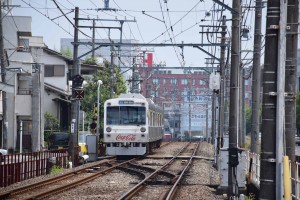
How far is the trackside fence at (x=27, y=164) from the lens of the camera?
21766 mm

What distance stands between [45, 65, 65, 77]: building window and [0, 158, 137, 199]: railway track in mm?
26872

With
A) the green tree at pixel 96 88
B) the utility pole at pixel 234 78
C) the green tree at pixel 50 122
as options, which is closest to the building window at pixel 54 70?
the green tree at pixel 96 88

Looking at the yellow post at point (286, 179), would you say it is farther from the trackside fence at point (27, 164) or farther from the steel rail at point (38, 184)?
the trackside fence at point (27, 164)

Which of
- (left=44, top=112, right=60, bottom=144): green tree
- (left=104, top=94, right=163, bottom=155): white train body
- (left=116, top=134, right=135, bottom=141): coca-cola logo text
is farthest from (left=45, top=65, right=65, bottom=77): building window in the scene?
(left=116, top=134, right=135, bottom=141): coca-cola logo text

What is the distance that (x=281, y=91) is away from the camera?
9164 mm

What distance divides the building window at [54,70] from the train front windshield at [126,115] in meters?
21.6

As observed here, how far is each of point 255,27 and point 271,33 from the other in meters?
15.0

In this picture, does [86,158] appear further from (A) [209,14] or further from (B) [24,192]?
(B) [24,192]

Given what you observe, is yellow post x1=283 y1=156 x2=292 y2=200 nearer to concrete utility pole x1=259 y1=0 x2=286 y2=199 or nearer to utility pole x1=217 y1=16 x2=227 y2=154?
concrete utility pole x1=259 y1=0 x2=286 y2=199

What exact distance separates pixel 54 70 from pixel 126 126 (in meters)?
22.4

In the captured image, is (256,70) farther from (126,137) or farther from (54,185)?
(126,137)

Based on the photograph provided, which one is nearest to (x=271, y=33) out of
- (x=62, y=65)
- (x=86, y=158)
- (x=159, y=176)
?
(x=159, y=176)

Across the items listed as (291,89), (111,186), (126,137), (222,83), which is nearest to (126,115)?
(126,137)

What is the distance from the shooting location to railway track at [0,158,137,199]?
18.2 meters
